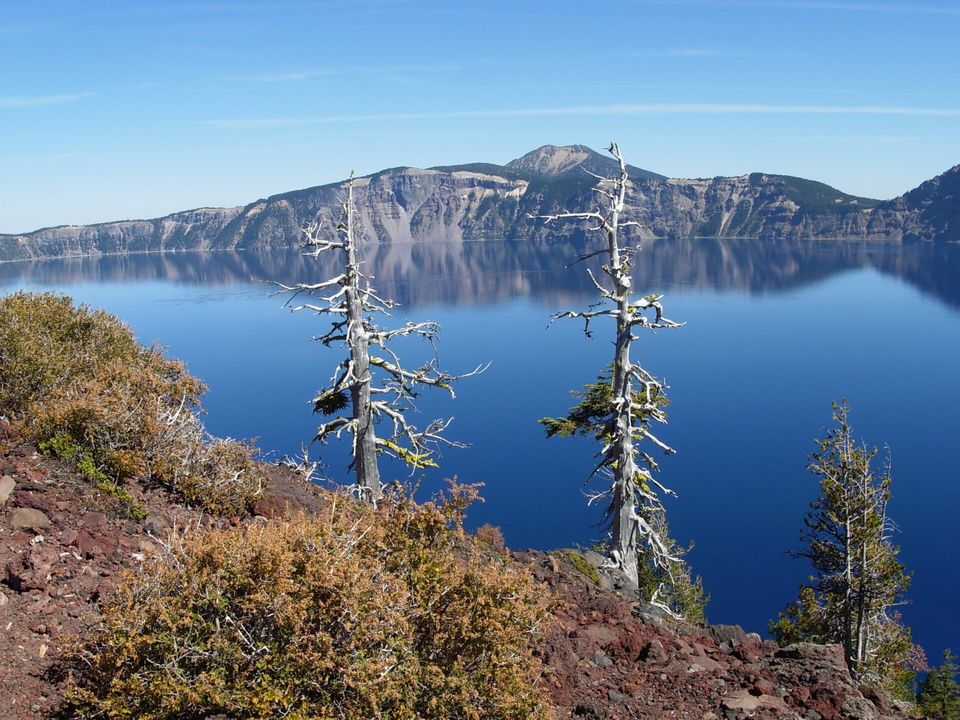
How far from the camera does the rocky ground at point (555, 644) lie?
777 cm

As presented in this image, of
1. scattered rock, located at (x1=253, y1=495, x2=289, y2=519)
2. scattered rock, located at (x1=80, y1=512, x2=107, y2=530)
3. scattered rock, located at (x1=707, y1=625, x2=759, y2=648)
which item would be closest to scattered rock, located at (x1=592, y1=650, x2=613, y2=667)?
scattered rock, located at (x1=707, y1=625, x2=759, y2=648)

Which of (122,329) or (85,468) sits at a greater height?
(122,329)

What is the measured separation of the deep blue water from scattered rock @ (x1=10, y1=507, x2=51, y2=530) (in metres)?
10.3

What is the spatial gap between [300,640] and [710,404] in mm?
74621

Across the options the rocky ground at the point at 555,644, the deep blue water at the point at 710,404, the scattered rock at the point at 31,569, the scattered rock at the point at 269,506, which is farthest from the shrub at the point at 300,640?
the deep blue water at the point at 710,404

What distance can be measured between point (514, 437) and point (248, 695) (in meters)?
62.2

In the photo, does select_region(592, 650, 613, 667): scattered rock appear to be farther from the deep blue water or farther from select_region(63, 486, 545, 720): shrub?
the deep blue water

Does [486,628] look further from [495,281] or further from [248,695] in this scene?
[495,281]

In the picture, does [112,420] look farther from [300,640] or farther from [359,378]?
[300,640]

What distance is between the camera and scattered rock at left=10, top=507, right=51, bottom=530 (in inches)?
378

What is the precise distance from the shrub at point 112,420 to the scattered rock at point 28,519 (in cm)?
113

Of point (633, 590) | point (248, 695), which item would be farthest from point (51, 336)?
point (633, 590)

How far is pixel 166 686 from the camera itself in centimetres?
605

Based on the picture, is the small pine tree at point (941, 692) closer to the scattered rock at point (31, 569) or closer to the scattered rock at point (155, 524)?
the scattered rock at point (155, 524)
